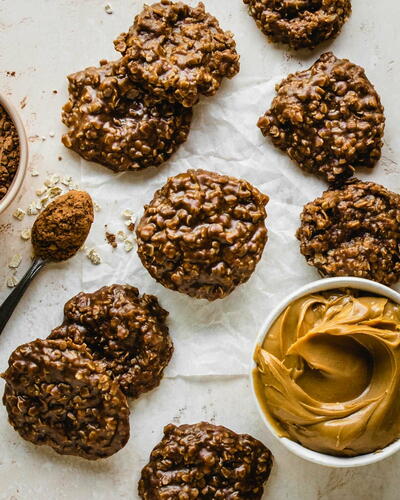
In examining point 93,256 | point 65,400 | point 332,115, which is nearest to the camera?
point 65,400

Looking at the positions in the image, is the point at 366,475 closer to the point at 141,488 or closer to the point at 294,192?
the point at 141,488

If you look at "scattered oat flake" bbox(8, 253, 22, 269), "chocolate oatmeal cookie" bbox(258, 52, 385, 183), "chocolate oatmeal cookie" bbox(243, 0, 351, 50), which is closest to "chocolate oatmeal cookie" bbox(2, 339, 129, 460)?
"scattered oat flake" bbox(8, 253, 22, 269)

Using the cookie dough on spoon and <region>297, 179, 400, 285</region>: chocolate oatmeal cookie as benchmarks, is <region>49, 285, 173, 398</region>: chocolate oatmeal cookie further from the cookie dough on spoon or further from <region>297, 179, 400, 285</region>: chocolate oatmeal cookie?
<region>297, 179, 400, 285</region>: chocolate oatmeal cookie

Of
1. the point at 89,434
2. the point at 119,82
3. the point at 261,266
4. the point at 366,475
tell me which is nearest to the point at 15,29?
the point at 119,82

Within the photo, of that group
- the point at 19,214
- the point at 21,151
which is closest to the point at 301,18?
the point at 21,151

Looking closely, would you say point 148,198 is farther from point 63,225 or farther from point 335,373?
point 335,373

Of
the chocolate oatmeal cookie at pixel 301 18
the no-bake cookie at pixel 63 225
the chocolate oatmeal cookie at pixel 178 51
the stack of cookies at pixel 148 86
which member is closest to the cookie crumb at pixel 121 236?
the no-bake cookie at pixel 63 225
